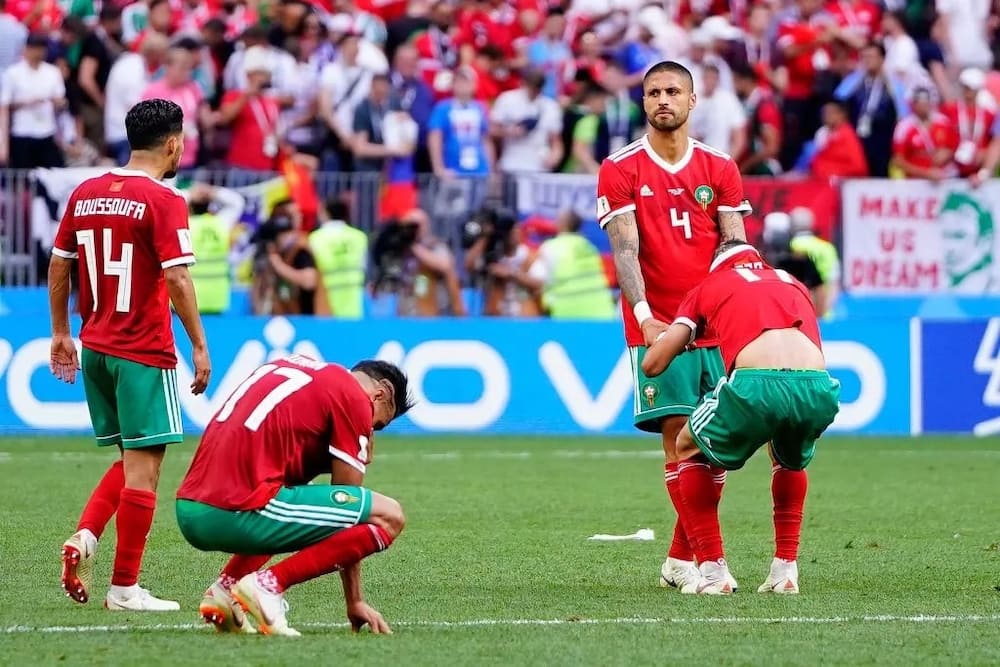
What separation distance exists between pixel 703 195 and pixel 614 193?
0.43 metres

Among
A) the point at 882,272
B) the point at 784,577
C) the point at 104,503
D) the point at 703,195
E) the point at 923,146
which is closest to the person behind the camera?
the point at 104,503

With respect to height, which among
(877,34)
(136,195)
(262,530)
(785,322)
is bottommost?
(262,530)

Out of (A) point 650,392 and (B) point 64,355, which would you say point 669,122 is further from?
(B) point 64,355

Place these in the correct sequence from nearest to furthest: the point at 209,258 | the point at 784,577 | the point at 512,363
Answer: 1. the point at 784,577
2. the point at 512,363
3. the point at 209,258

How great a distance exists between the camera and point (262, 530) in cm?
699

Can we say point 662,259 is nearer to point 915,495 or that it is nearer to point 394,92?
point 915,495

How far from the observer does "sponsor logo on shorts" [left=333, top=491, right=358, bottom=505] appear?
6984mm

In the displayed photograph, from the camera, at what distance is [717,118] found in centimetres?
2081

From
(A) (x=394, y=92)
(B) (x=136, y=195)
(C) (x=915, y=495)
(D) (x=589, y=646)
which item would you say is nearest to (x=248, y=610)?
(D) (x=589, y=646)

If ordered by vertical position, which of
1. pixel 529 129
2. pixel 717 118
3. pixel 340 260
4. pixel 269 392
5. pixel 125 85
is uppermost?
pixel 125 85

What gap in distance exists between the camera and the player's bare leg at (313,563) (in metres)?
7.00

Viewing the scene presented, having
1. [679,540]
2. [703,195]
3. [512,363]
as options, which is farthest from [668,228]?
[512,363]

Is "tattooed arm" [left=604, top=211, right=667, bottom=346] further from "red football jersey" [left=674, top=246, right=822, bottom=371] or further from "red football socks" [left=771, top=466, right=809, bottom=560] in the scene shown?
"red football socks" [left=771, top=466, right=809, bottom=560]

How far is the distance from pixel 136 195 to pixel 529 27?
1479 centimetres
